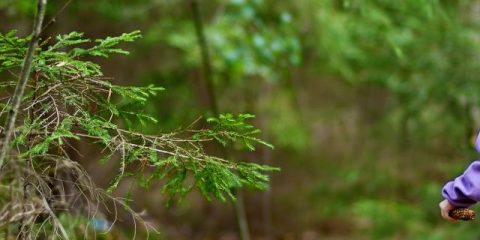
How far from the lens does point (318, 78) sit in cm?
1189

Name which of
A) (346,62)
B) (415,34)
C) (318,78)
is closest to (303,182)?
(318,78)

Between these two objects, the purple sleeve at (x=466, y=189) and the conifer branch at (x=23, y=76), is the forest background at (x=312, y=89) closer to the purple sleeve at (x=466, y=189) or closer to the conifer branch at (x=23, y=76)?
the purple sleeve at (x=466, y=189)

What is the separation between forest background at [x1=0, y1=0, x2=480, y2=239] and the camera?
6555 millimetres

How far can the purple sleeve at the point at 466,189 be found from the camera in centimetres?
280

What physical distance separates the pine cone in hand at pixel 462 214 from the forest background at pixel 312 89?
5.37 feet

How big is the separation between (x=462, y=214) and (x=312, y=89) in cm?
914

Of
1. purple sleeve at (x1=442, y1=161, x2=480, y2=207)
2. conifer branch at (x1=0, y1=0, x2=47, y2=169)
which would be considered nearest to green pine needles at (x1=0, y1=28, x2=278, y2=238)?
conifer branch at (x1=0, y1=0, x2=47, y2=169)

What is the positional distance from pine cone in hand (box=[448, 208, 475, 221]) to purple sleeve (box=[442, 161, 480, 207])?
0.03m

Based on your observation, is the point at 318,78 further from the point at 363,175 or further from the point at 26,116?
the point at 26,116

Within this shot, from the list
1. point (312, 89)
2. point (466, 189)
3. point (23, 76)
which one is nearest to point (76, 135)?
point (23, 76)

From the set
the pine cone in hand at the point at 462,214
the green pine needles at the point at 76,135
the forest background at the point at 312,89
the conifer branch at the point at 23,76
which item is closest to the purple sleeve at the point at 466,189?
the pine cone in hand at the point at 462,214

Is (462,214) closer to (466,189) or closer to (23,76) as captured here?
(466,189)

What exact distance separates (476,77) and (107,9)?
403 cm

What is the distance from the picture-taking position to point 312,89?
1198 centimetres
